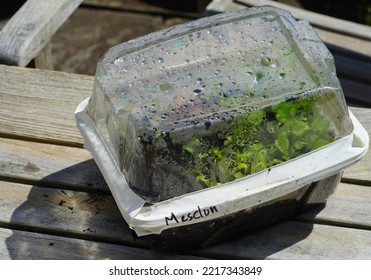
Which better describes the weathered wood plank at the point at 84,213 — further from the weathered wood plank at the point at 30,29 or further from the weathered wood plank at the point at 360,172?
the weathered wood plank at the point at 30,29

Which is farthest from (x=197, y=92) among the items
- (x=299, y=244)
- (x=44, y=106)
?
(x=44, y=106)

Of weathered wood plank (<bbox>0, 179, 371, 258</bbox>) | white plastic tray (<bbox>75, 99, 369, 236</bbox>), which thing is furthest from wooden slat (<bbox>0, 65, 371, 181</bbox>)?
white plastic tray (<bbox>75, 99, 369, 236</bbox>)

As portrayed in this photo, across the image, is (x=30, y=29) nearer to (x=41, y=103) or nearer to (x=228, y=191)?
(x=41, y=103)

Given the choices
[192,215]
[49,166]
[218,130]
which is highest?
[218,130]

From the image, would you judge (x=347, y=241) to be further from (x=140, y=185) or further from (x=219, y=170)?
(x=140, y=185)

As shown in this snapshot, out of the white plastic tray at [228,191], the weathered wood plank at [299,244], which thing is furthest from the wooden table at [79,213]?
the white plastic tray at [228,191]
